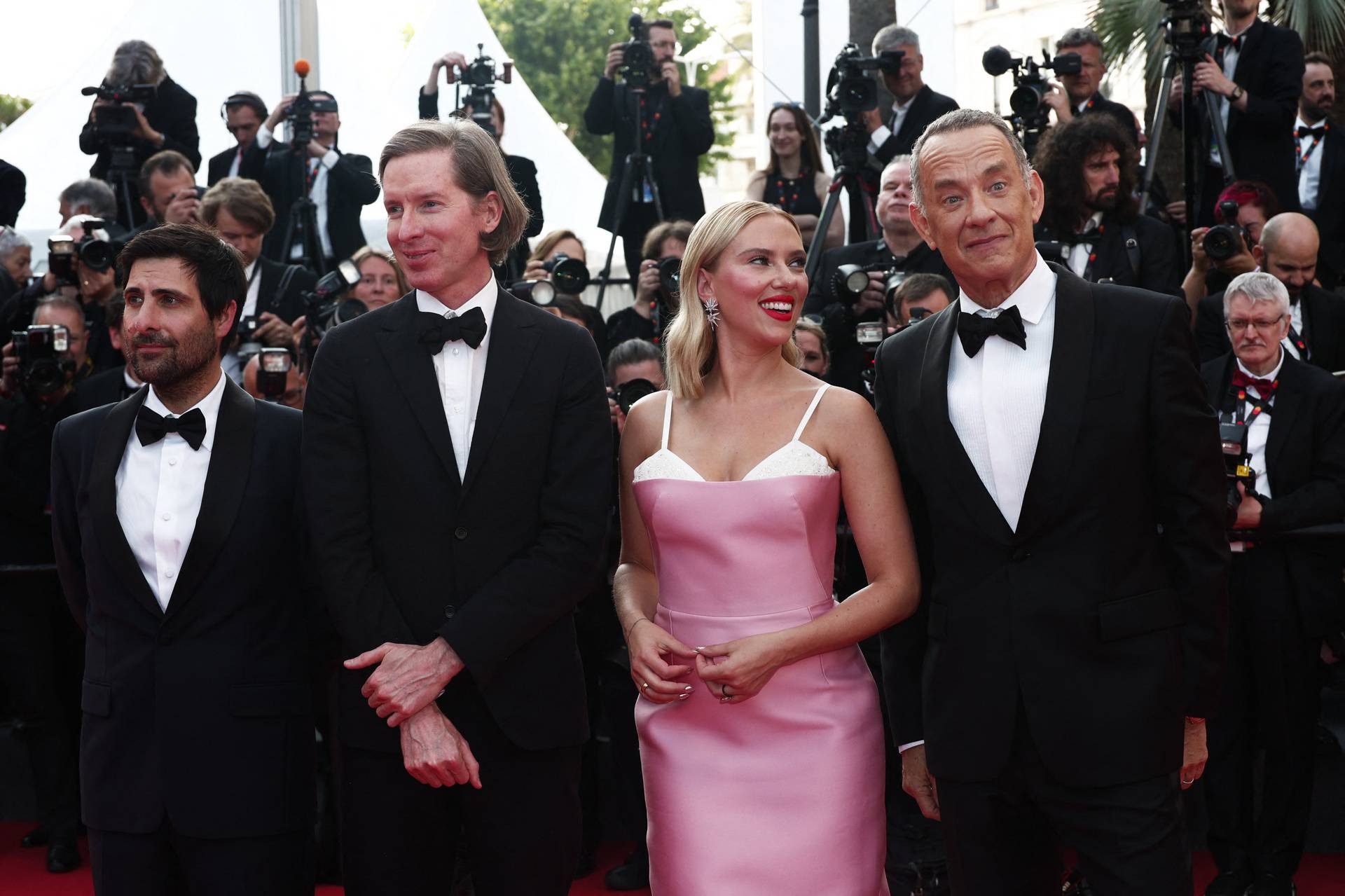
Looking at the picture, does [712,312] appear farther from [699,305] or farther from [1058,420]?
[1058,420]

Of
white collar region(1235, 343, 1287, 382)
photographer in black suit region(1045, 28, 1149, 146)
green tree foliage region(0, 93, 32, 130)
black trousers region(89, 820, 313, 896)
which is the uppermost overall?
green tree foliage region(0, 93, 32, 130)

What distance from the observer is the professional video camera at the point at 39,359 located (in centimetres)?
447

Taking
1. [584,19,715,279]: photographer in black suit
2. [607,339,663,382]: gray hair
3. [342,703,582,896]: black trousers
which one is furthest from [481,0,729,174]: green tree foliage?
[342,703,582,896]: black trousers

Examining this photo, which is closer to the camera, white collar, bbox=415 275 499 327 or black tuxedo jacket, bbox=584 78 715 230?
white collar, bbox=415 275 499 327

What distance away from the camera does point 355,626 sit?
2.39 meters

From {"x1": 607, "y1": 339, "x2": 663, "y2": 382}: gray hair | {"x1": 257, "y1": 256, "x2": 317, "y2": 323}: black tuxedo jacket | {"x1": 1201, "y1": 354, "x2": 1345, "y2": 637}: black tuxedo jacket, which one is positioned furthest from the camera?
{"x1": 257, "y1": 256, "x2": 317, "y2": 323}: black tuxedo jacket

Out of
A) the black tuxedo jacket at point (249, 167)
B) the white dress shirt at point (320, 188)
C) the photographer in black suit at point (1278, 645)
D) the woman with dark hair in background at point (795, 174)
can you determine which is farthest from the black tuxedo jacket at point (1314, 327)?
the black tuxedo jacket at point (249, 167)

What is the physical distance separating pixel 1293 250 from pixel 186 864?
4.03 metres

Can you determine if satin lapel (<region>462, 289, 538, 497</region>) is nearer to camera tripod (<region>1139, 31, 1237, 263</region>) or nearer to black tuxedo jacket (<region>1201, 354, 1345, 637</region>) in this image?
black tuxedo jacket (<region>1201, 354, 1345, 637</region>)

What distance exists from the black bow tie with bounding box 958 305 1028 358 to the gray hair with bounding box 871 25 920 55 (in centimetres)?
374

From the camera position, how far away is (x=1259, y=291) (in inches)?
163

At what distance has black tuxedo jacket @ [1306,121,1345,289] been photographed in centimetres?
585

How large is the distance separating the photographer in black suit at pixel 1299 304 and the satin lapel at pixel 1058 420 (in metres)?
2.59

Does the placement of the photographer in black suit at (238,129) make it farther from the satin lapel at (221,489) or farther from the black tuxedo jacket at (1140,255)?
the satin lapel at (221,489)
